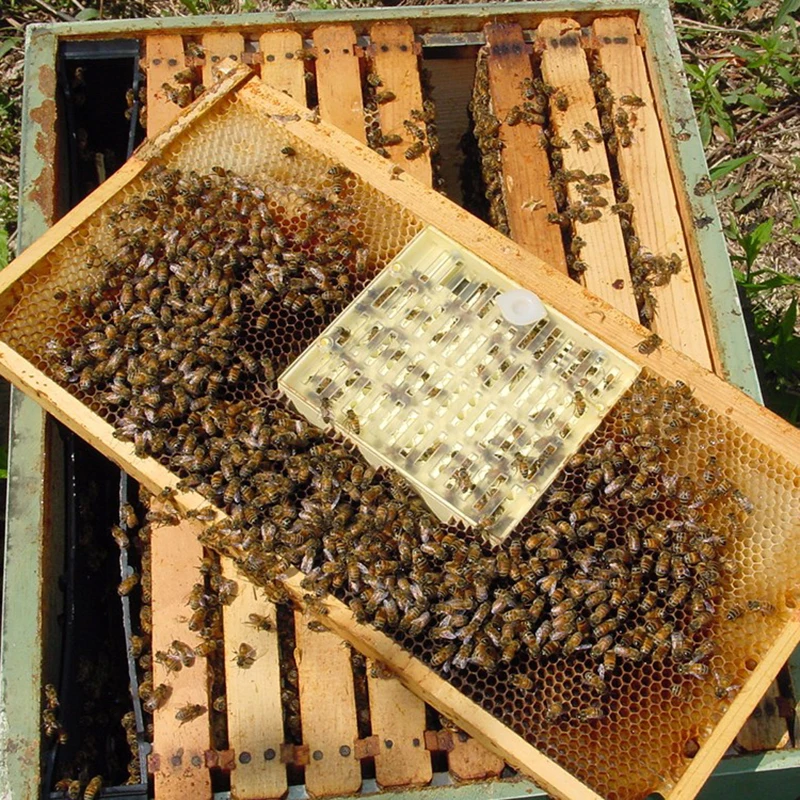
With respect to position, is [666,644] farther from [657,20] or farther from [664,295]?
[657,20]

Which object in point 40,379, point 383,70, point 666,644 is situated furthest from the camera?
point 383,70

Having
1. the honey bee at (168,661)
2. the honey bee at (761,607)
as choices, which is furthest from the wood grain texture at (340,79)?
the honey bee at (761,607)

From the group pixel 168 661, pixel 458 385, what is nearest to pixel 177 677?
pixel 168 661

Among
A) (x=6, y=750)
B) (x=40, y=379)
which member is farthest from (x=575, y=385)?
(x=6, y=750)

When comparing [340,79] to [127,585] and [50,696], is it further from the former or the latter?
[50,696]

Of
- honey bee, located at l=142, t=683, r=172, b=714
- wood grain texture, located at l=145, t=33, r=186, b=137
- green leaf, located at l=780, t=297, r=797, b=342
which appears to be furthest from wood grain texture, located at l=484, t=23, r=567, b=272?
honey bee, located at l=142, t=683, r=172, b=714

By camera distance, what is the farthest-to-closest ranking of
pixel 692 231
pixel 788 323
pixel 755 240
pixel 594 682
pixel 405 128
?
pixel 755 240 < pixel 788 323 < pixel 405 128 < pixel 692 231 < pixel 594 682
